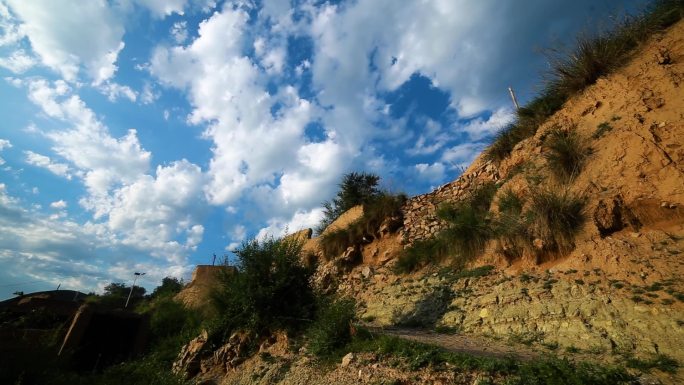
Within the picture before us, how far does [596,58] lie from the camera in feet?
Result: 35.1

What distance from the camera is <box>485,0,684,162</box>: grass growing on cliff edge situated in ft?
32.8

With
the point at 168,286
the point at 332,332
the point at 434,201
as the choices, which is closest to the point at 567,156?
the point at 434,201

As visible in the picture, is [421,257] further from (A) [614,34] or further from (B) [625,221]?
(A) [614,34]

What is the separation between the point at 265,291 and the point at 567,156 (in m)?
9.21

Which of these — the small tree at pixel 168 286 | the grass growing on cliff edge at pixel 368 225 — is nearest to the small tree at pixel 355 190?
the grass growing on cliff edge at pixel 368 225

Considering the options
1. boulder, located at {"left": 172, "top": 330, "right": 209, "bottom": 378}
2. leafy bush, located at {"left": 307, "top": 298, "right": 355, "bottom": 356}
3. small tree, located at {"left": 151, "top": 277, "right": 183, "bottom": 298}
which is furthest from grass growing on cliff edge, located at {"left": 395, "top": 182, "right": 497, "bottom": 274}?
small tree, located at {"left": 151, "top": 277, "right": 183, "bottom": 298}

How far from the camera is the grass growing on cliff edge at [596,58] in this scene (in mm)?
10000

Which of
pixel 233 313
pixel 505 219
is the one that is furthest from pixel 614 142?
pixel 233 313

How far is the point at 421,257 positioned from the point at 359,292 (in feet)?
8.63

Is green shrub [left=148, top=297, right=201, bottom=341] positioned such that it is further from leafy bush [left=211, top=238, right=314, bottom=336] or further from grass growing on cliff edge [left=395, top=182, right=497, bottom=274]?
grass growing on cliff edge [left=395, top=182, right=497, bottom=274]

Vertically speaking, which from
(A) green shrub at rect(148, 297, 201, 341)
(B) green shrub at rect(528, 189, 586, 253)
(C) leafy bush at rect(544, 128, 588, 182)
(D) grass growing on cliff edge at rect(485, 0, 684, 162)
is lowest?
(A) green shrub at rect(148, 297, 201, 341)

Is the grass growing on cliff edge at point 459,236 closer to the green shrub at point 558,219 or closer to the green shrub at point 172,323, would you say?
the green shrub at point 558,219

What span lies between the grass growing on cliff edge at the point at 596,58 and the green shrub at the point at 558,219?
4.67 meters

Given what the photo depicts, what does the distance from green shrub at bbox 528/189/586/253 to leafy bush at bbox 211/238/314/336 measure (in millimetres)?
6521
